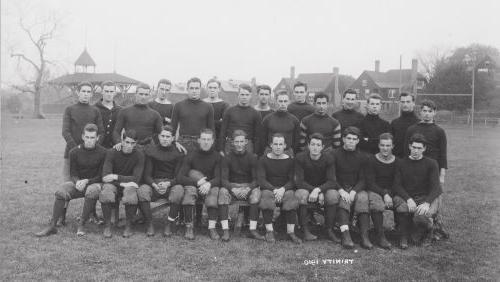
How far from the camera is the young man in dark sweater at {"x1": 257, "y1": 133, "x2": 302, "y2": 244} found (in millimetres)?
5773

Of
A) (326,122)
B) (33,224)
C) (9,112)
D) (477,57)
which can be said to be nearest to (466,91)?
(477,57)

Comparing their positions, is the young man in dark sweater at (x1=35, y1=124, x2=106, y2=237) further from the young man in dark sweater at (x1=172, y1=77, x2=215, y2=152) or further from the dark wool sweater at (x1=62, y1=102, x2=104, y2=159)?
the young man in dark sweater at (x1=172, y1=77, x2=215, y2=152)

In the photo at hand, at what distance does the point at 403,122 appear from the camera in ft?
21.7

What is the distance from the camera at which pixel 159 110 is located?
7129 millimetres

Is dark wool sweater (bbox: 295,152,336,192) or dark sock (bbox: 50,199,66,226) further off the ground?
dark wool sweater (bbox: 295,152,336,192)

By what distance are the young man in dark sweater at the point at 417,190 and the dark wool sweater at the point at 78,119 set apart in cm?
421

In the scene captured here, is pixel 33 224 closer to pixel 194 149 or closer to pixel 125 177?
pixel 125 177

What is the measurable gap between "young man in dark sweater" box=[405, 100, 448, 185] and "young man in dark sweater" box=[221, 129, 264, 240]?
7.19ft

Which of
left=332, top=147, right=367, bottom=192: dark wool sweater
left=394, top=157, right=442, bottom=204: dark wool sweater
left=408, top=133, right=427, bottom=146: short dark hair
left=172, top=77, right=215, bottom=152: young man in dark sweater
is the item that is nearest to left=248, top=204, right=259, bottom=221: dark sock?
left=332, top=147, right=367, bottom=192: dark wool sweater

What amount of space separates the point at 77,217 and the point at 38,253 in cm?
165

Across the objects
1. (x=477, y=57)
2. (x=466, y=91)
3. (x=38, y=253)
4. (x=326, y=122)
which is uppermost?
(x=477, y=57)

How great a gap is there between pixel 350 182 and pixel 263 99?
1.81 metres

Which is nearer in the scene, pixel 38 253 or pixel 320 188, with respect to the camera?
pixel 38 253

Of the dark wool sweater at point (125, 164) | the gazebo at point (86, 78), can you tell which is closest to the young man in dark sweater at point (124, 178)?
the dark wool sweater at point (125, 164)
